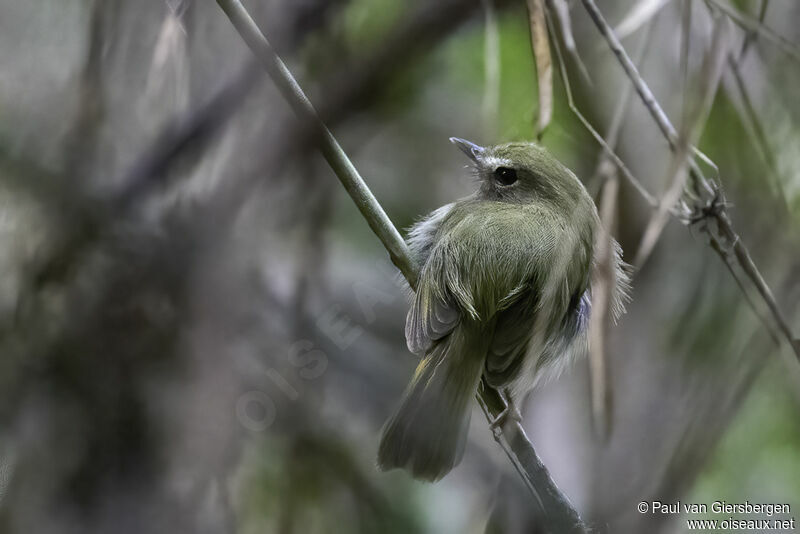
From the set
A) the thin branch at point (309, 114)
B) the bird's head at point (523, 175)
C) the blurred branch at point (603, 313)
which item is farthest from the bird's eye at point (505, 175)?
the thin branch at point (309, 114)

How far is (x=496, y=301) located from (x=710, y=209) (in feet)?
1.61

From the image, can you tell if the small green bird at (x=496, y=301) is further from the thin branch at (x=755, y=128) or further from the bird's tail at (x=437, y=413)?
the thin branch at (x=755, y=128)

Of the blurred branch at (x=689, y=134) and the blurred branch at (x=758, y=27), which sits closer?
the blurred branch at (x=689, y=134)

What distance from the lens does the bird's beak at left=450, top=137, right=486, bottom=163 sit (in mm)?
2166

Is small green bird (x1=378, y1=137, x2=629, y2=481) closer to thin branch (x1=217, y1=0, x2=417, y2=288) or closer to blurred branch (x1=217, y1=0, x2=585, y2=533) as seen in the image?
blurred branch (x1=217, y1=0, x2=585, y2=533)

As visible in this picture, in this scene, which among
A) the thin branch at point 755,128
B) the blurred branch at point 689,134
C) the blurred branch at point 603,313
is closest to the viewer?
the blurred branch at point 689,134

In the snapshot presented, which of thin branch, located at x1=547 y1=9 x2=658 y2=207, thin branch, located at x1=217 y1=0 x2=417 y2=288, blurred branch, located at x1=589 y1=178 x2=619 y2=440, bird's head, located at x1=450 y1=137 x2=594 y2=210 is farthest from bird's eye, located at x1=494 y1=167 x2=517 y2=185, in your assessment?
thin branch, located at x1=217 y1=0 x2=417 y2=288

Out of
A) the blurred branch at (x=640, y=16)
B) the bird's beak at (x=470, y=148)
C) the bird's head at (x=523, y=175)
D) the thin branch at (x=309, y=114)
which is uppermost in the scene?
the thin branch at (x=309, y=114)

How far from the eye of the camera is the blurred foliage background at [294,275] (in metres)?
1.76

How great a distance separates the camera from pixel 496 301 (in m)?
1.83

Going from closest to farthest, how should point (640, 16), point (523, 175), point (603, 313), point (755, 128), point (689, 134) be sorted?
1. point (689, 134)
2. point (603, 313)
3. point (640, 16)
4. point (755, 128)
5. point (523, 175)

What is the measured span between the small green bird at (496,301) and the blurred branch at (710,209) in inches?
10.2

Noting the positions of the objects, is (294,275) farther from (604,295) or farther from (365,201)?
(604,295)

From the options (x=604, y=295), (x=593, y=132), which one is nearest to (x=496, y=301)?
(x=604, y=295)
